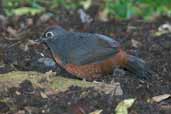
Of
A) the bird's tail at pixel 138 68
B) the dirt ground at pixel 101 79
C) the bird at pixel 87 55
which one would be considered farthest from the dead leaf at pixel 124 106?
the bird's tail at pixel 138 68

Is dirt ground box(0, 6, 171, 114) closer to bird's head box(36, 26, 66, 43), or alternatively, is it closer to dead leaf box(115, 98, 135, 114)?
dead leaf box(115, 98, 135, 114)

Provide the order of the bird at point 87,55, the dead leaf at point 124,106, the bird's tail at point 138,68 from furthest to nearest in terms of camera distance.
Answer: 1. the bird's tail at point 138,68
2. the bird at point 87,55
3. the dead leaf at point 124,106

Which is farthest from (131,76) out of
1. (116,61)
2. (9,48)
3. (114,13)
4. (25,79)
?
(114,13)

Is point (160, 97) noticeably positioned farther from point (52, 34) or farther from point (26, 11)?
point (26, 11)

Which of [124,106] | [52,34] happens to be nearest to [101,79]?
[52,34]

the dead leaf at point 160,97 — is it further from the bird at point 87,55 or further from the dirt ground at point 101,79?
the bird at point 87,55

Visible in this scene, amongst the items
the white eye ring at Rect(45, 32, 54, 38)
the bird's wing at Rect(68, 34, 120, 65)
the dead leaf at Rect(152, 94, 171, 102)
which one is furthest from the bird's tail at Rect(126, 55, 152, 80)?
the white eye ring at Rect(45, 32, 54, 38)
